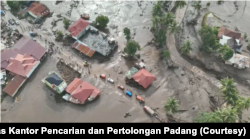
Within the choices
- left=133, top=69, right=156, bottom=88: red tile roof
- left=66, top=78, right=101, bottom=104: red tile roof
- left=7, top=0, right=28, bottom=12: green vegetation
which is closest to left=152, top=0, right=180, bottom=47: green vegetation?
left=133, top=69, right=156, bottom=88: red tile roof

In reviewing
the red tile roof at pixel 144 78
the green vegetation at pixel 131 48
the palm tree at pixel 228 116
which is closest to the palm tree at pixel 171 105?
the red tile roof at pixel 144 78

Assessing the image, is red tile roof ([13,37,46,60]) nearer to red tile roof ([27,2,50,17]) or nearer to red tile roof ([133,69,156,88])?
red tile roof ([27,2,50,17])

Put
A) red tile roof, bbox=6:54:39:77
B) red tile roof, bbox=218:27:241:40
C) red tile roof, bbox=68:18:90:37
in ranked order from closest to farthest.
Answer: red tile roof, bbox=6:54:39:77 → red tile roof, bbox=68:18:90:37 → red tile roof, bbox=218:27:241:40

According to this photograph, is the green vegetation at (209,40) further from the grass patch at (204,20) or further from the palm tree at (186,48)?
the grass patch at (204,20)

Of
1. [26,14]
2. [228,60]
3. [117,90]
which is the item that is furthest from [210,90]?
[26,14]

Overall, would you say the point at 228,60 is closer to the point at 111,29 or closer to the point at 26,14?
the point at 111,29

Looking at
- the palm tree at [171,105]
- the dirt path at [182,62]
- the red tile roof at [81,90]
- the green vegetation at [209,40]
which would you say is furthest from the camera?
the green vegetation at [209,40]
